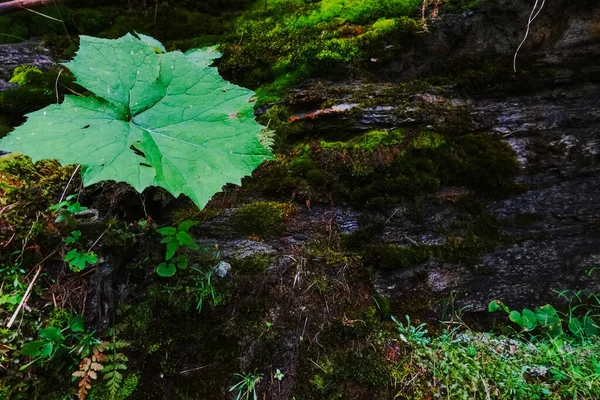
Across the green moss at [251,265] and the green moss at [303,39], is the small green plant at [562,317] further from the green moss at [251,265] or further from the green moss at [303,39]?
the green moss at [303,39]

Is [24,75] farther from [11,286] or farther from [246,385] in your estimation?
[246,385]

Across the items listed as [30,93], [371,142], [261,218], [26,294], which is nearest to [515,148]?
[371,142]

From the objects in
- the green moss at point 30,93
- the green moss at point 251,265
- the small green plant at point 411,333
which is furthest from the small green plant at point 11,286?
the small green plant at point 411,333

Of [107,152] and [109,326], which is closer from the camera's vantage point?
[107,152]

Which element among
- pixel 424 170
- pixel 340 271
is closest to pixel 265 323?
pixel 340 271

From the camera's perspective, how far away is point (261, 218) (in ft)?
9.39

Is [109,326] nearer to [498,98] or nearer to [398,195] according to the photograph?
[398,195]

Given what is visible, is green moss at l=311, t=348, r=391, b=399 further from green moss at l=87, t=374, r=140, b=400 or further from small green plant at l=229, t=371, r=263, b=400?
green moss at l=87, t=374, r=140, b=400

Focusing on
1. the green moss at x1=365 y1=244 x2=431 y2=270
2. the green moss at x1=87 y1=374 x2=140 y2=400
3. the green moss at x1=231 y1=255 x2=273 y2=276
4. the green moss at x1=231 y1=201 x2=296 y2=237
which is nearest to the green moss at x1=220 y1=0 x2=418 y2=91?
the green moss at x1=231 y1=201 x2=296 y2=237

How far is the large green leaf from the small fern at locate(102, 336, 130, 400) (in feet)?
3.68

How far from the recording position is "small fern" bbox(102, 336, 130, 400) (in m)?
2.00

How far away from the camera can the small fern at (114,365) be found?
2.00 m

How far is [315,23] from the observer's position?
3.61 meters

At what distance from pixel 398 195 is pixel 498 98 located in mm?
1482
